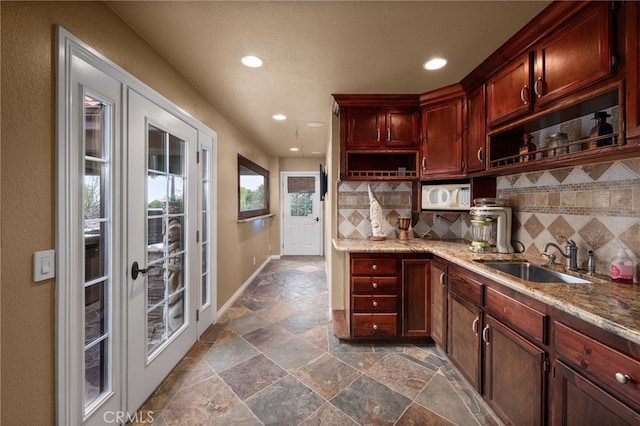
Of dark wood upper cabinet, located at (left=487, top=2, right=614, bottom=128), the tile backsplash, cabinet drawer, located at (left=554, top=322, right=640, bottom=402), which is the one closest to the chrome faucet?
the tile backsplash

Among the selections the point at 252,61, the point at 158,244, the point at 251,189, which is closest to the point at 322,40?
the point at 252,61

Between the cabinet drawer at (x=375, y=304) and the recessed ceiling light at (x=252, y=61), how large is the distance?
2136 mm

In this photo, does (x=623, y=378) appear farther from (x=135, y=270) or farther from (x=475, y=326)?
(x=135, y=270)

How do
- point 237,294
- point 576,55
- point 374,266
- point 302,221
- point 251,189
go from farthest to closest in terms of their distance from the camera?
point 302,221, point 251,189, point 237,294, point 374,266, point 576,55

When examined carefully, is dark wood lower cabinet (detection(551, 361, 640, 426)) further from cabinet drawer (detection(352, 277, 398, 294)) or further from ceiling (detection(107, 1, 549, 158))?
ceiling (detection(107, 1, 549, 158))

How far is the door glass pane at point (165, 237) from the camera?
1869mm

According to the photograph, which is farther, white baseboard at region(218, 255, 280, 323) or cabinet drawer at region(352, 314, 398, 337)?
white baseboard at region(218, 255, 280, 323)

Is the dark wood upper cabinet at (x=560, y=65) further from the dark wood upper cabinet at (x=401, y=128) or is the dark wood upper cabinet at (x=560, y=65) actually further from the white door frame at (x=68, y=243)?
the white door frame at (x=68, y=243)

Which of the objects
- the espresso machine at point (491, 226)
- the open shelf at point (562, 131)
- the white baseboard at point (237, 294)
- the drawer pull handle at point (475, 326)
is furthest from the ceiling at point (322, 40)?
the white baseboard at point (237, 294)

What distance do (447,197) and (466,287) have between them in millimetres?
1030

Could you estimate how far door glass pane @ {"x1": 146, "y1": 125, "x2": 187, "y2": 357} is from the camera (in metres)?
1.87

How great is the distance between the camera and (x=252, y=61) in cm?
197

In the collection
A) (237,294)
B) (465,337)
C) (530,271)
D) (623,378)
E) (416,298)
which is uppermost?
(530,271)

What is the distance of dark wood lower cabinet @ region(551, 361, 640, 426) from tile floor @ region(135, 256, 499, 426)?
624 mm
